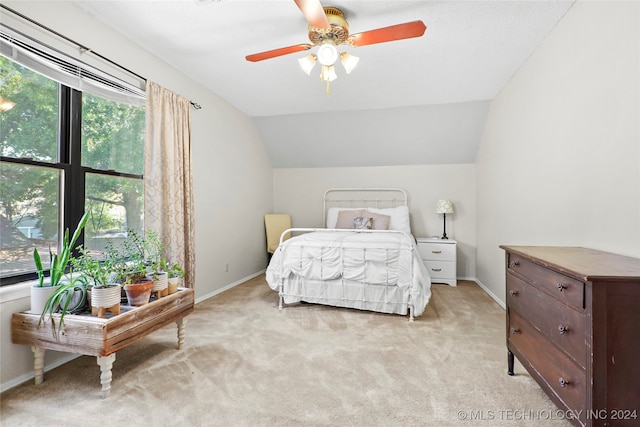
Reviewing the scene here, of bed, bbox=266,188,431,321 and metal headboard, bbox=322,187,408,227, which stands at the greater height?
metal headboard, bbox=322,187,408,227

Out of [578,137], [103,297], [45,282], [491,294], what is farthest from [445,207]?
[45,282]

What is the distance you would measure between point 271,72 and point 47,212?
A: 7.03 feet

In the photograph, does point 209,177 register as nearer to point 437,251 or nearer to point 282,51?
point 282,51

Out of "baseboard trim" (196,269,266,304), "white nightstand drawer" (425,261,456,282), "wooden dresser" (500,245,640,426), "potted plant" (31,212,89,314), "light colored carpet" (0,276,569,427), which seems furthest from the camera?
"white nightstand drawer" (425,261,456,282)

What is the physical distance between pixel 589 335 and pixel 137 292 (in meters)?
2.19

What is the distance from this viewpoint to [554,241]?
2.26 metres

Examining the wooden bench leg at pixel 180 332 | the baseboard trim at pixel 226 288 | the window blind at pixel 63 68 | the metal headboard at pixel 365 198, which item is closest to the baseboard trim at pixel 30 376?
the wooden bench leg at pixel 180 332

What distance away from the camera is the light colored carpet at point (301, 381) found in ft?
5.05

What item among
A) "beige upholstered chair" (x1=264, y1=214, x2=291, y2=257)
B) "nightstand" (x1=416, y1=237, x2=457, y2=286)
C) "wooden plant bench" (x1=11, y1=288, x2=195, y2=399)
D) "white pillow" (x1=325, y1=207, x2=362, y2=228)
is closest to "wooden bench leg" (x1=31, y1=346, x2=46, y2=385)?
"wooden plant bench" (x1=11, y1=288, x2=195, y2=399)

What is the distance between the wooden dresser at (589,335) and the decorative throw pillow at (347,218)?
3.16m

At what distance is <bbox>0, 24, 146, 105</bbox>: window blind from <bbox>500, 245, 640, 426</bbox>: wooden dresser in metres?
2.88

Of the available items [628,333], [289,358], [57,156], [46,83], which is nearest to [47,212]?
[57,156]

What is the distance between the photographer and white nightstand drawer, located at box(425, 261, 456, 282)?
4.25 m

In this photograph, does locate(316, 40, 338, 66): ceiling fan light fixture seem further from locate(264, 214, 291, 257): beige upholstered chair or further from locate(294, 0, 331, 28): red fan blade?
locate(264, 214, 291, 257): beige upholstered chair
